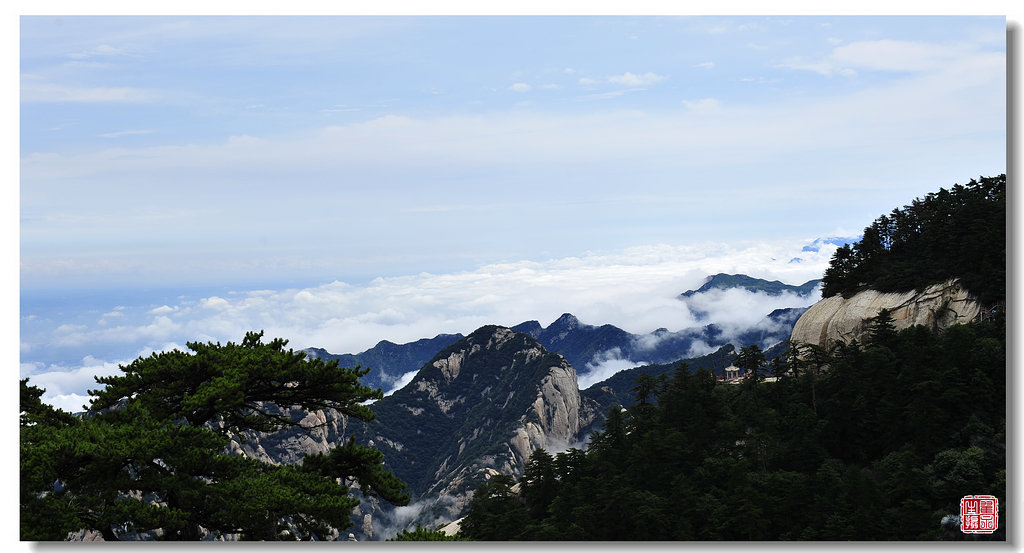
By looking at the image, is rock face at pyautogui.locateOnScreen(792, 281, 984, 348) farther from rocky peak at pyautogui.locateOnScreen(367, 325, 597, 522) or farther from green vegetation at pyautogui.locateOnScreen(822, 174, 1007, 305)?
rocky peak at pyautogui.locateOnScreen(367, 325, 597, 522)

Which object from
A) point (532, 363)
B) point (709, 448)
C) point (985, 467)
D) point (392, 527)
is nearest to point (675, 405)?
point (709, 448)

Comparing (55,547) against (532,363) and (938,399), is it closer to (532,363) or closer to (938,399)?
(938,399)

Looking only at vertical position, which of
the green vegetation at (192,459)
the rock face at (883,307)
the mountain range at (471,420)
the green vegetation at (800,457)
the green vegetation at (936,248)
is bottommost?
the mountain range at (471,420)

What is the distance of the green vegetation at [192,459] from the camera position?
14469 mm

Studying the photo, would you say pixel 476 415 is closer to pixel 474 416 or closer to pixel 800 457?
pixel 474 416

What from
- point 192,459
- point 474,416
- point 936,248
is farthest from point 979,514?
point 474,416

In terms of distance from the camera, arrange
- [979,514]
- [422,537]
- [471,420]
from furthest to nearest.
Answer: [471,420] < [979,514] < [422,537]

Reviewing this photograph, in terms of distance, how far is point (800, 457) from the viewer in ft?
105

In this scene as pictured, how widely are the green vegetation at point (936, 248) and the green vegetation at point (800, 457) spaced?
4.00 m

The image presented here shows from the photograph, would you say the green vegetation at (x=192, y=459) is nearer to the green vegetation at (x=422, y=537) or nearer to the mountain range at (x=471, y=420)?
the green vegetation at (x=422, y=537)

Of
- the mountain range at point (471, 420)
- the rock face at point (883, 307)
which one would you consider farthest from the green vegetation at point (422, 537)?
the mountain range at point (471, 420)

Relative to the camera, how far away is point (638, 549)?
16.9m

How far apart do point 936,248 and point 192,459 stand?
3827 centimetres
